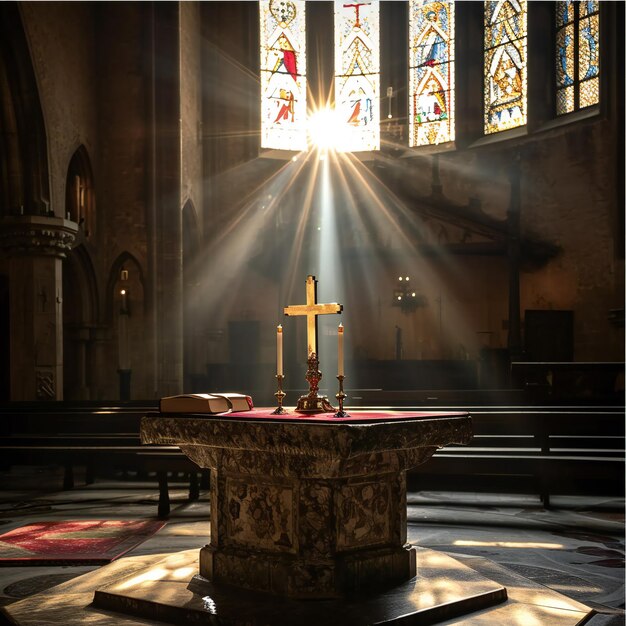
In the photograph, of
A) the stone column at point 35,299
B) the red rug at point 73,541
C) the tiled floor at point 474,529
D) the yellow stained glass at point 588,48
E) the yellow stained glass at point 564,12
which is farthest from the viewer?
the yellow stained glass at point 564,12

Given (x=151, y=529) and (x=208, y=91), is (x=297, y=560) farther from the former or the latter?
(x=208, y=91)

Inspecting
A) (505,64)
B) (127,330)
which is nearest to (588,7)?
(505,64)

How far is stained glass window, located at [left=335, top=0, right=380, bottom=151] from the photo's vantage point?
19375 millimetres

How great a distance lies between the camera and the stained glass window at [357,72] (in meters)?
19.4

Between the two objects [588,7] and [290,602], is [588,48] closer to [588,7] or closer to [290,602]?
[588,7]

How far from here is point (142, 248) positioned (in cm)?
1365

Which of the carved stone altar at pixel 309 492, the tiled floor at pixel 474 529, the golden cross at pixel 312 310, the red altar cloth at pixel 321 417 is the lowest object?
the tiled floor at pixel 474 529

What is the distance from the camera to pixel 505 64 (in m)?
17.6

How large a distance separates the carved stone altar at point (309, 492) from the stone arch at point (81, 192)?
9.90 metres

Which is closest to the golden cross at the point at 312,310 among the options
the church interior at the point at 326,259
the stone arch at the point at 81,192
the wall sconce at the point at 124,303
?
the church interior at the point at 326,259

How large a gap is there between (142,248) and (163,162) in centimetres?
150

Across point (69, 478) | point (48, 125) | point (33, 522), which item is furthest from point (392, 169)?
point (33, 522)

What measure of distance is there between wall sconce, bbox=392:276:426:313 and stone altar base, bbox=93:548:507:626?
12.8 meters

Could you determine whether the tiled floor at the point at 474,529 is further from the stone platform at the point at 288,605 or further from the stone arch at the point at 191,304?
the stone arch at the point at 191,304
